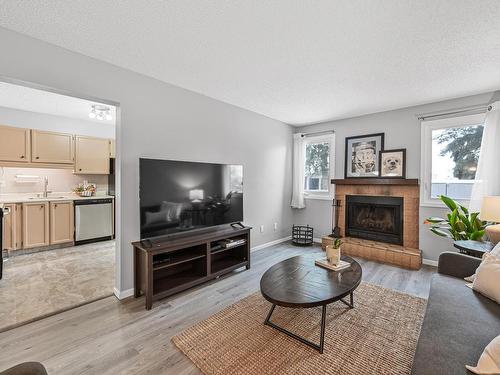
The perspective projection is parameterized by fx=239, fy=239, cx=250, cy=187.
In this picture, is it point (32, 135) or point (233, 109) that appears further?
point (32, 135)

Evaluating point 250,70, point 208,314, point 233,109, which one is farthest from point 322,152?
point 208,314

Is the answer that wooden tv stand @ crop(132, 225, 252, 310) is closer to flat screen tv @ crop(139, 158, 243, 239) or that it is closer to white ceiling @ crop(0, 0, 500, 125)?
flat screen tv @ crop(139, 158, 243, 239)

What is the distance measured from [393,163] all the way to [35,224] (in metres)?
6.08

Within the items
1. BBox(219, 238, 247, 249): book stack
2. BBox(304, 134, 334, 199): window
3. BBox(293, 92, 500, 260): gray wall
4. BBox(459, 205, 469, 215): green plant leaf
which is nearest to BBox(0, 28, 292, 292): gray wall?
BBox(219, 238, 247, 249): book stack

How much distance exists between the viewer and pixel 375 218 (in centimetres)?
413

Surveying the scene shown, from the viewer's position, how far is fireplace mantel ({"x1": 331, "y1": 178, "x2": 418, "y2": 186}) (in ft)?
11.9

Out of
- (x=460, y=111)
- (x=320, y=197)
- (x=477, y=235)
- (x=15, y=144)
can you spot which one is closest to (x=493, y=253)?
(x=477, y=235)

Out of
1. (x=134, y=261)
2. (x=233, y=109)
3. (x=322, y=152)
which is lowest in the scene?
(x=134, y=261)

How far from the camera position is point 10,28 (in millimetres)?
1913

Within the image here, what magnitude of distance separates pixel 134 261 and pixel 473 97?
4769mm

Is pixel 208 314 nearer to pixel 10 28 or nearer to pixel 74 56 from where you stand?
pixel 74 56

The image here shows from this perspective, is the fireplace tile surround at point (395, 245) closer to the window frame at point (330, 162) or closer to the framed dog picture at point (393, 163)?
the framed dog picture at point (393, 163)

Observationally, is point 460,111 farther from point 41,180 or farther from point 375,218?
point 41,180

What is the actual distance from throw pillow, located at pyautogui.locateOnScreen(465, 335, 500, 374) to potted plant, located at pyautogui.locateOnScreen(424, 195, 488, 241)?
2474 millimetres
